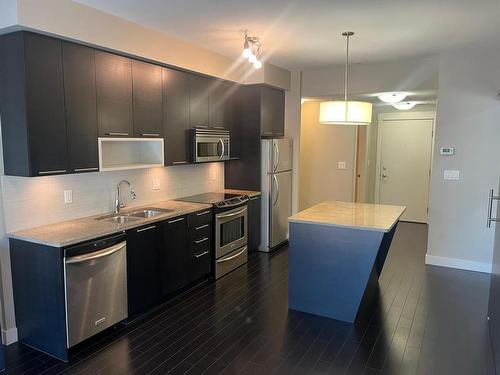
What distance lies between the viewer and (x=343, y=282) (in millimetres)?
3340

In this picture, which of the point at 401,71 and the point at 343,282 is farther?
A: the point at 401,71

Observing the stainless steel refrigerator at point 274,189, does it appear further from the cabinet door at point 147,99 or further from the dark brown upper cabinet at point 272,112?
the cabinet door at point 147,99

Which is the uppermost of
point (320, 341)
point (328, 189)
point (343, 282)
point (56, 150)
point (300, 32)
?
point (300, 32)

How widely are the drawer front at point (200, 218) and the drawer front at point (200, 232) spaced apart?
0.11ft

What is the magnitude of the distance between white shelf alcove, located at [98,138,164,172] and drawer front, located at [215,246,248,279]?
1.37 m

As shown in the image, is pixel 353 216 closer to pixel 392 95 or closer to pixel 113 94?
pixel 113 94

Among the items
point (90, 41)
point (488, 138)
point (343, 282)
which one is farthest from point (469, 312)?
point (90, 41)

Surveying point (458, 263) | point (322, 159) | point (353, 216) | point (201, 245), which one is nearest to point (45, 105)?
point (201, 245)

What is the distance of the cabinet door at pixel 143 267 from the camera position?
323 centimetres

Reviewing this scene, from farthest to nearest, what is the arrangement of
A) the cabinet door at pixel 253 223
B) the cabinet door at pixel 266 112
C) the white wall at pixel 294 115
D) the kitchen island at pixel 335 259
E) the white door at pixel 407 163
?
1. the white door at pixel 407 163
2. the white wall at pixel 294 115
3. the cabinet door at pixel 266 112
4. the cabinet door at pixel 253 223
5. the kitchen island at pixel 335 259

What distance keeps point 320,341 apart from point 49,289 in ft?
7.05

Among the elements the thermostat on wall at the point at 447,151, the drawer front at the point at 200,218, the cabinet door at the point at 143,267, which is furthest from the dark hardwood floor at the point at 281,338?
the thermostat on wall at the point at 447,151

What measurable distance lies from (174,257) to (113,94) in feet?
5.49

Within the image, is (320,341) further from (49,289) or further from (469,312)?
(49,289)
